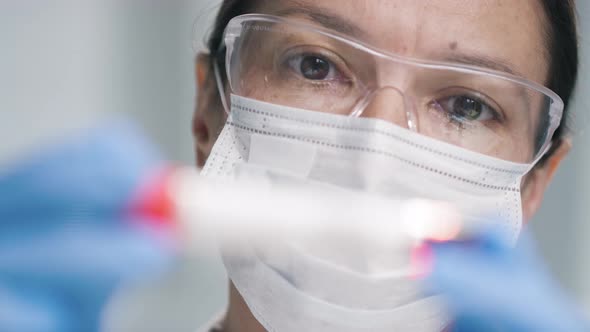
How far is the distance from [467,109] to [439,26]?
0.57 ft

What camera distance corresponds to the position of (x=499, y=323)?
1.01m

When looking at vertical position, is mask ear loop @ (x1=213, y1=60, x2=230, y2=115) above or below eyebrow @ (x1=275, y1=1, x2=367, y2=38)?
below

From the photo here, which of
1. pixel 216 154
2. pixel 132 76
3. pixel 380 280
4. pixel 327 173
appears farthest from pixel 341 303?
pixel 132 76

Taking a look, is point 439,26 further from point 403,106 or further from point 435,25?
point 403,106

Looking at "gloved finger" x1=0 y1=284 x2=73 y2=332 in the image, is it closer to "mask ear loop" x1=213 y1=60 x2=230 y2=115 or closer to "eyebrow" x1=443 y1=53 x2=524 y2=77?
"mask ear loop" x1=213 y1=60 x2=230 y2=115

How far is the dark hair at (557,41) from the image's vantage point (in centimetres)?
141

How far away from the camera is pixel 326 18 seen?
4.13ft

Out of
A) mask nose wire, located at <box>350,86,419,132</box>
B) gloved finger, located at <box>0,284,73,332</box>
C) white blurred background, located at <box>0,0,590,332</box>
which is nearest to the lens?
gloved finger, located at <box>0,284,73,332</box>

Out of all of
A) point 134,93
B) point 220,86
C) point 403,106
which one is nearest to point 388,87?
point 403,106

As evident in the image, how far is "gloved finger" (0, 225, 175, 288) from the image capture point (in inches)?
33.4

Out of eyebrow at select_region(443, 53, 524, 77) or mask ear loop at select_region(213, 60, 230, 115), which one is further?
mask ear loop at select_region(213, 60, 230, 115)

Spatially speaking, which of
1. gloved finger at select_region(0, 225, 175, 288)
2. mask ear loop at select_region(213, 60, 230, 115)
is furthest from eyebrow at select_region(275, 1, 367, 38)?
gloved finger at select_region(0, 225, 175, 288)

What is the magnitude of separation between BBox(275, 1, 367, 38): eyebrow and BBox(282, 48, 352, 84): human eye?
53 millimetres

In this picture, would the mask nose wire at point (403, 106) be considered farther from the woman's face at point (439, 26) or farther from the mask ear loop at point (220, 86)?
the mask ear loop at point (220, 86)
